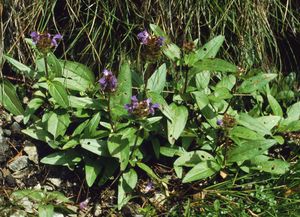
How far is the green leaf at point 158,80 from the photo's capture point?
308 centimetres

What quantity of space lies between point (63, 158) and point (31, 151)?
21 centimetres

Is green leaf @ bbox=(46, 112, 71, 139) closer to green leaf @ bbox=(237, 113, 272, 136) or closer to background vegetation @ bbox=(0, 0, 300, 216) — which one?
background vegetation @ bbox=(0, 0, 300, 216)

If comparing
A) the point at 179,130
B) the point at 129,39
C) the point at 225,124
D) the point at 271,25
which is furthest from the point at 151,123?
the point at 271,25

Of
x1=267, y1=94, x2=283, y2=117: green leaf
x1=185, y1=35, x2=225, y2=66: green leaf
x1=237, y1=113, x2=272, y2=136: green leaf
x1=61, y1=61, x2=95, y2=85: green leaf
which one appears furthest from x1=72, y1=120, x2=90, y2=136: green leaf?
x1=267, y1=94, x2=283, y2=117: green leaf

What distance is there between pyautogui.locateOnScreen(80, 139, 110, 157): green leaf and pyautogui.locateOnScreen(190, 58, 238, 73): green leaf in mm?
570

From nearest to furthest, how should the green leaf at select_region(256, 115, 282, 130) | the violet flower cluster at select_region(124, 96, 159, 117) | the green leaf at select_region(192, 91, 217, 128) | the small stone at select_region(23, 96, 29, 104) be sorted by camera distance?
the violet flower cluster at select_region(124, 96, 159, 117) < the green leaf at select_region(192, 91, 217, 128) < the green leaf at select_region(256, 115, 282, 130) < the small stone at select_region(23, 96, 29, 104)

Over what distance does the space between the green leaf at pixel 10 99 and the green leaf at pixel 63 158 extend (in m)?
0.31

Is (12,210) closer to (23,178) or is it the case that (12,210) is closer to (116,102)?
(23,178)

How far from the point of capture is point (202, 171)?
2.94m

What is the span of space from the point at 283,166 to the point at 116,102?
0.87 m

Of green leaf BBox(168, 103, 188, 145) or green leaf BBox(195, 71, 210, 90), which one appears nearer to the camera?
green leaf BBox(168, 103, 188, 145)

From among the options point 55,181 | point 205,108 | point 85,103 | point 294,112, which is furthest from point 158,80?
point 294,112

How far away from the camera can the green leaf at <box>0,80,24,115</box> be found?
10.3 ft

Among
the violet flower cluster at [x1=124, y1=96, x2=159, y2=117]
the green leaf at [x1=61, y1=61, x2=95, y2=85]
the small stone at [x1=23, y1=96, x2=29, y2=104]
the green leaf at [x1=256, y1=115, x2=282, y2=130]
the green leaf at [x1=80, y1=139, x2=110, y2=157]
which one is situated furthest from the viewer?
the small stone at [x1=23, y1=96, x2=29, y2=104]
